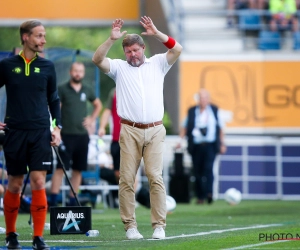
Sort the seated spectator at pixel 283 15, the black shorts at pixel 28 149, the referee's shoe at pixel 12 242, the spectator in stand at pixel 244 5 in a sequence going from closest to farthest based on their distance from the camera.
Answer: the black shorts at pixel 28 149 < the referee's shoe at pixel 12 242 < the seated spectator at pixel 283 15 < the spectator in stand at pixel 244 5

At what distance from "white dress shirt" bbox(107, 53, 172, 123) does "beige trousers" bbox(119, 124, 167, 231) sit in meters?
0.16

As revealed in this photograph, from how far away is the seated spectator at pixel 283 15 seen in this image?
25875 millimetres

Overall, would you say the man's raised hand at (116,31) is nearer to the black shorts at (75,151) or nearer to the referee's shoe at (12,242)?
the referee's shoe at (12,242)

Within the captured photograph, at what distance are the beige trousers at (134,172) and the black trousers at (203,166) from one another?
9.24 m

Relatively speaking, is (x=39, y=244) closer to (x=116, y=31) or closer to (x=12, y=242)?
(x=12, y=242)

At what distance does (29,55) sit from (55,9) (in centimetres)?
1785

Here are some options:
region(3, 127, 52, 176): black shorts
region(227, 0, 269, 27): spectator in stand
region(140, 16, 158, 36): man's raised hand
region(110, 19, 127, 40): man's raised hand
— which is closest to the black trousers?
region(227, 0, 269, 27): spectator in stand

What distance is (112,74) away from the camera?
34.4ft

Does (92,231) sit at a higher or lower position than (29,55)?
lower

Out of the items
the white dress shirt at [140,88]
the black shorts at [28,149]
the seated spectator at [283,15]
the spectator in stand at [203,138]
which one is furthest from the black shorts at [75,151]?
the seated spectator at [283,15]

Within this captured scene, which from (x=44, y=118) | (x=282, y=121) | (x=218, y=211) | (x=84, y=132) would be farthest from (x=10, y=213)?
(x=282, y=121)

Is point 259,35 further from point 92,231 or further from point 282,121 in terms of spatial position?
point 92,231

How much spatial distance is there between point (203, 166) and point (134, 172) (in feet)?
32.0

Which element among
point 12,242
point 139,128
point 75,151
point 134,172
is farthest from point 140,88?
point 75,151
